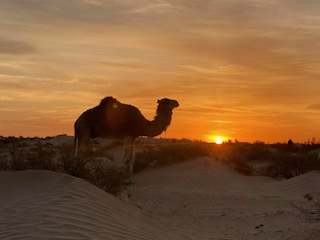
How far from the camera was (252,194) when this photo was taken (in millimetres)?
16375

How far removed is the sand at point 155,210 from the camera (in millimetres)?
7777

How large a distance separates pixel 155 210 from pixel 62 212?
17.3 ft

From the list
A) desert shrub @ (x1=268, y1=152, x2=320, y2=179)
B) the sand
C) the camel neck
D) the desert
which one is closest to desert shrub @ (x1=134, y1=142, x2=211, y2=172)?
the desert

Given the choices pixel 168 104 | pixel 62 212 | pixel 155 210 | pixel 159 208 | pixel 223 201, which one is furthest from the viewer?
pixel 168 104

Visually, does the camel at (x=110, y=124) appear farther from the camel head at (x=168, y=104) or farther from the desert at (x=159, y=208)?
the desert at (x=159, y=208)

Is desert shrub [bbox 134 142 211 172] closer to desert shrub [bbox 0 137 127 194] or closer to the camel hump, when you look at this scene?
the camel hump

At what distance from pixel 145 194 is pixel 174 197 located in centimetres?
99

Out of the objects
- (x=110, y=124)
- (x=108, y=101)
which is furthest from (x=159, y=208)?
(x=108, y=101)

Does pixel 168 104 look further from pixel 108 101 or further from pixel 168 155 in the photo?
pixel 168 155

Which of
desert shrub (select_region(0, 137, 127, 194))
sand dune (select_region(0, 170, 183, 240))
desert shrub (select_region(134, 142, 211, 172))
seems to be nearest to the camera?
sand dune (select_region(0, 170, 183, 240))

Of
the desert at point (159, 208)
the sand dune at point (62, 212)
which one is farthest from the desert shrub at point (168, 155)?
the sand dune at point (62, 212)

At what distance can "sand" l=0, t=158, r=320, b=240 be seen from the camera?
25.5 feet

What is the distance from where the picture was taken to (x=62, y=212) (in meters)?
8.17

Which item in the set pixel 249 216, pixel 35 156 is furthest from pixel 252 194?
pixel 35 156
